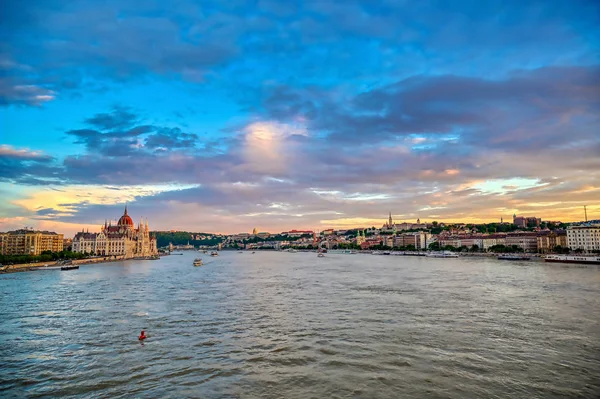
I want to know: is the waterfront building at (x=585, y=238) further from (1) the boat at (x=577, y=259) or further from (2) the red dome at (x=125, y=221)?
(2) the red dome at (x=125, y=221)

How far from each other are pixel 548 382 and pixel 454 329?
223 inches

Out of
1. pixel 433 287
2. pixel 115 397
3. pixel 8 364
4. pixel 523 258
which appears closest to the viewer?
pixel 115 397

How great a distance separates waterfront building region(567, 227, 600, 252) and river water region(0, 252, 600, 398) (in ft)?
226

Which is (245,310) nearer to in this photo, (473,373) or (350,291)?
(350,291)

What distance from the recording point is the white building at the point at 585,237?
8012 cm

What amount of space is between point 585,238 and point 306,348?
294 feet

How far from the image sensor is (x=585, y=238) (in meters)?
82.3

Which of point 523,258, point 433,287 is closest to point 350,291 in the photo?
point 433,287

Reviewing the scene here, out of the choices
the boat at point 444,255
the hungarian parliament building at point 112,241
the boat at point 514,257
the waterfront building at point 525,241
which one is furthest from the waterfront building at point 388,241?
the hungarian parliament building at point 112,241

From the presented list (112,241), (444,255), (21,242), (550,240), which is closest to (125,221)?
(112,241)

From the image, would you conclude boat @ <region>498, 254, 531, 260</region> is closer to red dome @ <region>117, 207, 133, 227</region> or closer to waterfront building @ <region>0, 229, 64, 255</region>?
red dome @ <region>117, 207, 133, 227</region>

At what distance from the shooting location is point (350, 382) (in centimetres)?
1084

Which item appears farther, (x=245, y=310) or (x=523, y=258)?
(x=523, y=258)

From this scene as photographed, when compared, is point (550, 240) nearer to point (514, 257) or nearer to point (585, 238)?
point (585, 238)
